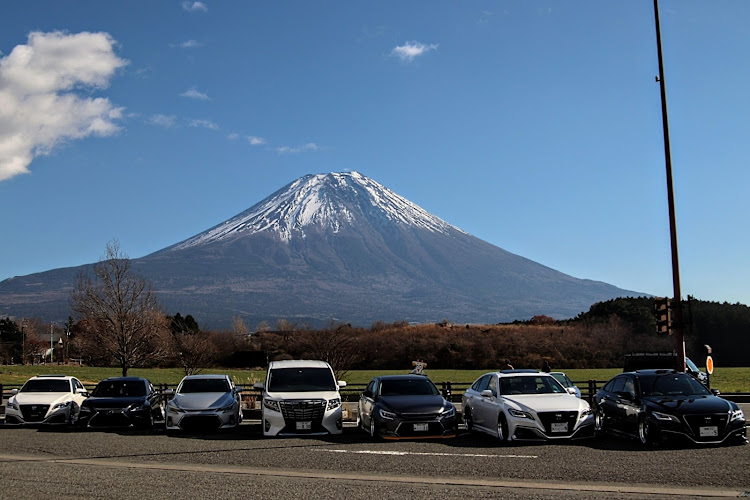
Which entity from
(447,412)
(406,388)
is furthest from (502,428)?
(406,388)

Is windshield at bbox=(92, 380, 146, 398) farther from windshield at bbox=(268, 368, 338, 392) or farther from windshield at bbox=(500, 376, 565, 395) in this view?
windshield at bbox=(500, 376, 565, 395)

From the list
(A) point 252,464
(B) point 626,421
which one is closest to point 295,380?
(A) point 252,464

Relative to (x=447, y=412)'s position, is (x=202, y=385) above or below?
above

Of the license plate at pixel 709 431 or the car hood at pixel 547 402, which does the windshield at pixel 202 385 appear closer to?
the car hood at pixel 547 402

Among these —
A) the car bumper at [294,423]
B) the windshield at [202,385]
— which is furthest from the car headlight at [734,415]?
the windshield at [202,385]

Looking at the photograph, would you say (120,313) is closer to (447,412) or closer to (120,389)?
(120,389)

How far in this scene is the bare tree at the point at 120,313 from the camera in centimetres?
3991

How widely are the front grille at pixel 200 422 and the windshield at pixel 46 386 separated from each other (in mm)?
5573

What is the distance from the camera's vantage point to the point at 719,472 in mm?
12016

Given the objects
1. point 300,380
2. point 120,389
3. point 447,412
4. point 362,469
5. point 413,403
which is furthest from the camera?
point 120,389

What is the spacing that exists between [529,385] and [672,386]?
2856mm

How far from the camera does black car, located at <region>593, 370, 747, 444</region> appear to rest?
15.0 meters

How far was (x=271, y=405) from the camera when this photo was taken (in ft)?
60.3

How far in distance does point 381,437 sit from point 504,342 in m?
60.9
